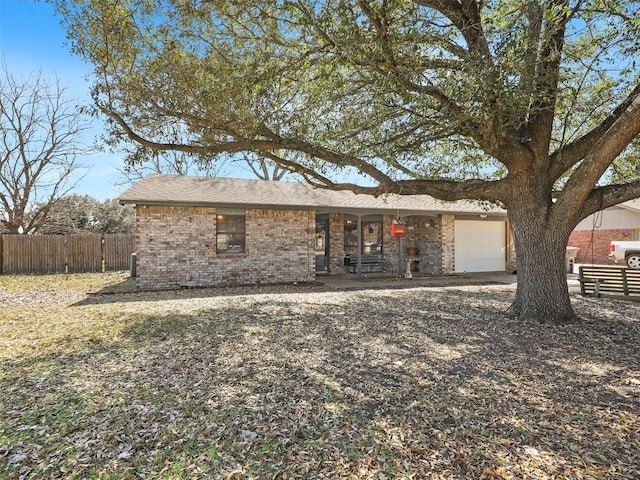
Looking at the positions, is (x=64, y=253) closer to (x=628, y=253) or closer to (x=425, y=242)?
(x=425, y=242)

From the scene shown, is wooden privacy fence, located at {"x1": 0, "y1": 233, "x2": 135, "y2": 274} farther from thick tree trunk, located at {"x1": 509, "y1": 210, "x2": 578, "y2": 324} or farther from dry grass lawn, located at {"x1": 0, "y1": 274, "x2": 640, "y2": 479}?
thick tree trunk, located at {"x1": 509, "y1": 210, "x2": 578, "y2": 324}

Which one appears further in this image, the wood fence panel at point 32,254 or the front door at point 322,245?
the wood fence panel at point 32,254

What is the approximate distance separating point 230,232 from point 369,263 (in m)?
5.81

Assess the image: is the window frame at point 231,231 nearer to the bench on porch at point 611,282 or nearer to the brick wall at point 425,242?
the brick wall at point 425,242

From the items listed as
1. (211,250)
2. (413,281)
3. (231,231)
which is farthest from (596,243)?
(211,250)

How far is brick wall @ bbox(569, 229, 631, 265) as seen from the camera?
19.0 metres

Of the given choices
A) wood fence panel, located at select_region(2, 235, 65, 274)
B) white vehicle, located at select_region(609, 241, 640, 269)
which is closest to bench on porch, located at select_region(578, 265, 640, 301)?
white vehicle, located at select_region(609, 241, 640, 269)

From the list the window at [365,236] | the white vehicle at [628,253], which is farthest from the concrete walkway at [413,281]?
the white vehicle at [628,253]

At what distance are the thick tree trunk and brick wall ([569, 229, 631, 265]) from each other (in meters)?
15.3

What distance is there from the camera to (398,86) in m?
5.11

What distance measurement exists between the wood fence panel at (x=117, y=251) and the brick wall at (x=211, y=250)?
6.89 meters

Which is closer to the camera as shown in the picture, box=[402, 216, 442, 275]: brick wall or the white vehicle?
box=[402, 216, 442, 275]: brick wall

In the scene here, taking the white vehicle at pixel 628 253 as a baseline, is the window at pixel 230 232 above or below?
above

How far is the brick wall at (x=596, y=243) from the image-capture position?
62.4 feet
